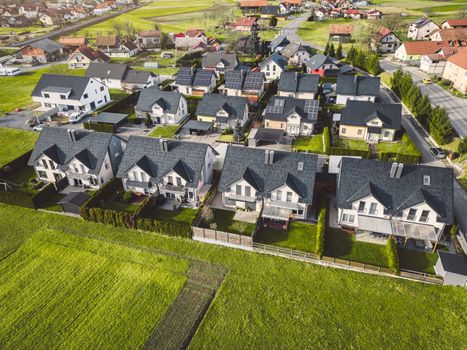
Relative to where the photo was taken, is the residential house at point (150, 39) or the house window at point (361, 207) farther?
the residential house at point (150, 39)

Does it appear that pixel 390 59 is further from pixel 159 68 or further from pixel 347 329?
pixel 347 329

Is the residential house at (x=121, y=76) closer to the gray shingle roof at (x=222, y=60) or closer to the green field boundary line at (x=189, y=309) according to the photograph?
the gray shingle roof at (x=222, y=60)

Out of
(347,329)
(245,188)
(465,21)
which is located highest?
(465,21)

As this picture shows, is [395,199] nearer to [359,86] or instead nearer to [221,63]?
Result: [359,86]

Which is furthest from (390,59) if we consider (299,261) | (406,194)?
(299,261)

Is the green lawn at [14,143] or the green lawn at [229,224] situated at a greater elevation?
the green lawn at [14,143]

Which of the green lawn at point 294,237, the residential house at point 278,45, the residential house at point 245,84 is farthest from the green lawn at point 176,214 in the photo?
the residential house at point 278,45

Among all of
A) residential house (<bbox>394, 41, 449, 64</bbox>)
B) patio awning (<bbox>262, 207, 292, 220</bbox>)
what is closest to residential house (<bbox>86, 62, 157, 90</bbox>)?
patio awning (<bbox>262, 207, 292, 220</bbox>)

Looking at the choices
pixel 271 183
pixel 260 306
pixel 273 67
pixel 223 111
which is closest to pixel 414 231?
pixel 271 183
